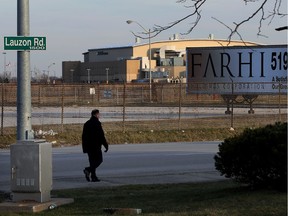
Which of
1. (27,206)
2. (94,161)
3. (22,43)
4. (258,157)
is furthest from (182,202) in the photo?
(94,161)

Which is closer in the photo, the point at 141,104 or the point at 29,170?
the point at 29,170

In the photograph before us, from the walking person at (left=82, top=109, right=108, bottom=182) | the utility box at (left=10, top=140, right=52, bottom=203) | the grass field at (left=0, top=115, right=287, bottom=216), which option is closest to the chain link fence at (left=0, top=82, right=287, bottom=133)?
the walking person at (left=82, top=109, right=108, bottom=182)

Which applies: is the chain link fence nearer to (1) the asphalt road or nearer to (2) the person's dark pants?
(1) the asphalt road

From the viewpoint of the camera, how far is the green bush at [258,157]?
10.1 m

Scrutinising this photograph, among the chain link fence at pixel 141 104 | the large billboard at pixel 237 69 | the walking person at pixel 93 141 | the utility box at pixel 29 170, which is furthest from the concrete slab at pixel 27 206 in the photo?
the large billboard at pixel 237 69

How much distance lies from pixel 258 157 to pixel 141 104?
150ft

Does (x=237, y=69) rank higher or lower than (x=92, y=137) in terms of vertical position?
higher

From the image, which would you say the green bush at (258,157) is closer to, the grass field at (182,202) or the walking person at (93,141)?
the grass field at (182,202)

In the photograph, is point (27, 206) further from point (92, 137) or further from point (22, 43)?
point (92, 137)

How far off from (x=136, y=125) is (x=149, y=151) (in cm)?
947

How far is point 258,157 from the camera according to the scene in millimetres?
10234

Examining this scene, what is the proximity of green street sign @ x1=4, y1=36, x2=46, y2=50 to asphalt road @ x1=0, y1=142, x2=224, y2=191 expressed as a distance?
348 cm

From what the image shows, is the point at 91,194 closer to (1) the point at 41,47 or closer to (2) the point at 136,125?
(1) the point at 41,47

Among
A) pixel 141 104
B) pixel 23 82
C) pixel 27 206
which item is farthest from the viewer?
pixel 141 104
